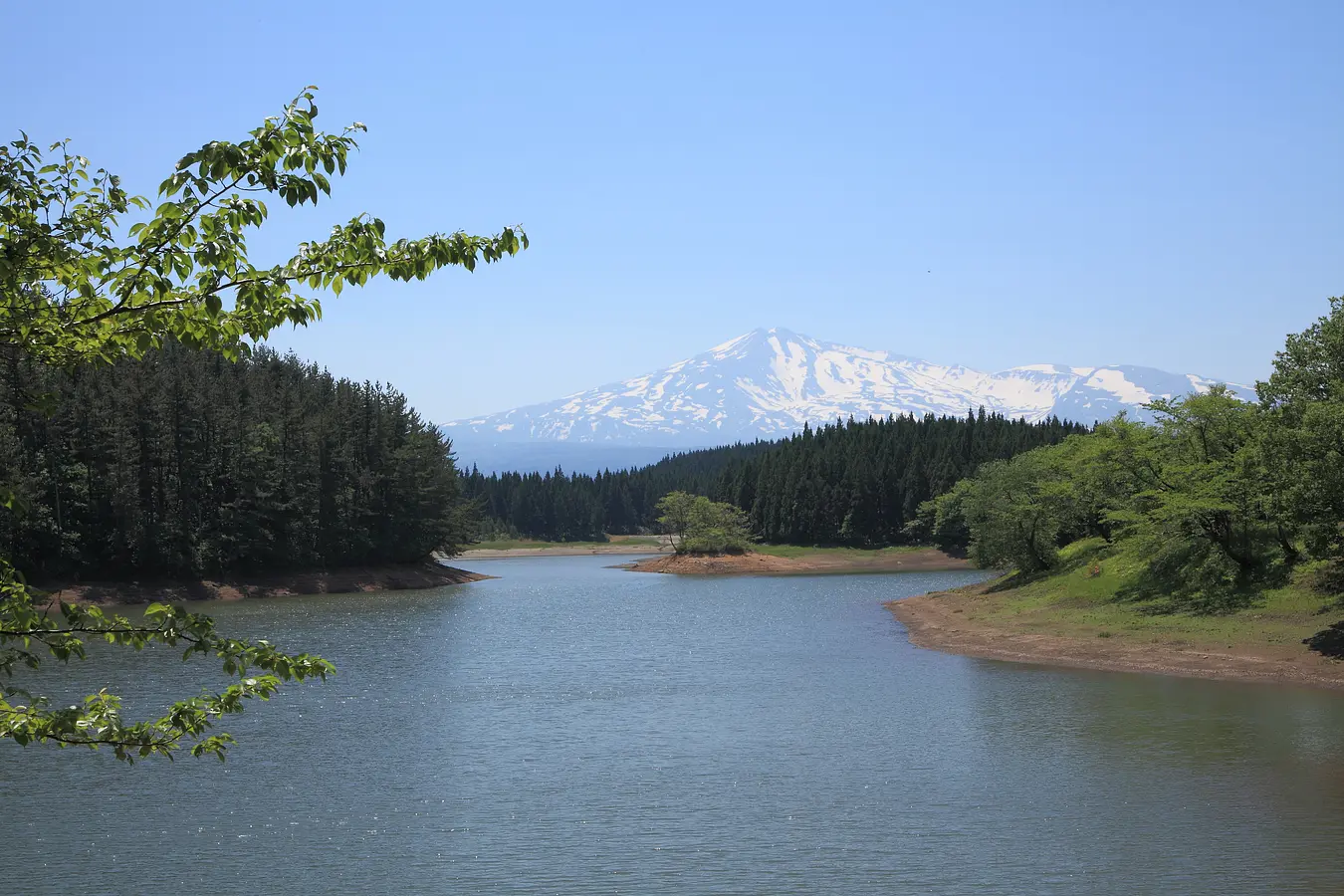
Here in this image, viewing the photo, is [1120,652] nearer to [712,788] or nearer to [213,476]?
[712,788]

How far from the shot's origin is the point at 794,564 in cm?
13488

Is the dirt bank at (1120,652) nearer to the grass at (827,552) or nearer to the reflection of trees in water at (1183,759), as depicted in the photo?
the reflection of trees in water at (1183,759)

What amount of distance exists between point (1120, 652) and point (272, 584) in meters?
70.8

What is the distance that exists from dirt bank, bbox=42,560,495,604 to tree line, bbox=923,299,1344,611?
54828 millimetres

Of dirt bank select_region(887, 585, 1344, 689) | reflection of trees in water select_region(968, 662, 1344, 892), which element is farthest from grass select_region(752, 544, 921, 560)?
reflection of trees in water select_region(968, 662, 1344, 892)

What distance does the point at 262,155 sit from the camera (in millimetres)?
7148

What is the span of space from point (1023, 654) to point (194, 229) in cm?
4481

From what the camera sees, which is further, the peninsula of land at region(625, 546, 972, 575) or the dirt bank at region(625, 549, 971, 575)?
the peninsula of land at region(625, 546, 972, 575)

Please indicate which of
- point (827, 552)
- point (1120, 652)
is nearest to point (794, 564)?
point (827, 552)

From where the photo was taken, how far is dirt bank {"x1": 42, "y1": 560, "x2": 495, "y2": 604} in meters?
79.7

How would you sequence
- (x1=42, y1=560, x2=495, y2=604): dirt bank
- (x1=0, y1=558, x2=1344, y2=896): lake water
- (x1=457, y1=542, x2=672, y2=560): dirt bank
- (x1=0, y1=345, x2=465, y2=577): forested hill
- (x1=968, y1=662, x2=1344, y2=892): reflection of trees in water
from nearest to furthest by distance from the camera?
1. (x1=0, y1=558, x2=1344, y2=896): lake water
2. (x1=968, y1=662, x2=1344, y2=892): reflection of trees in water
3. (x1=42, y1=560, x2=495, y2=604): dirt bank
4. (x1=0, y1=345, x2=465, y2=577): forested hill
5. (x1=457, y1=542, x2=672, y2=560): dirt bank

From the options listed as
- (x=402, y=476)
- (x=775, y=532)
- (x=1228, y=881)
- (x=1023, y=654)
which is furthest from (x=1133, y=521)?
(x=775, y=532)

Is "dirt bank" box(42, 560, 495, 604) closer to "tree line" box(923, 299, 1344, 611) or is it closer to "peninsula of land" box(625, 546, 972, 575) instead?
"peninsula of land" box(625, 546, 972, 575)

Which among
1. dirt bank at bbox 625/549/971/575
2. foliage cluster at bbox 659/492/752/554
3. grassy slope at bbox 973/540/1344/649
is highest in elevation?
foliage cluster at bbox 659/492/752/554
